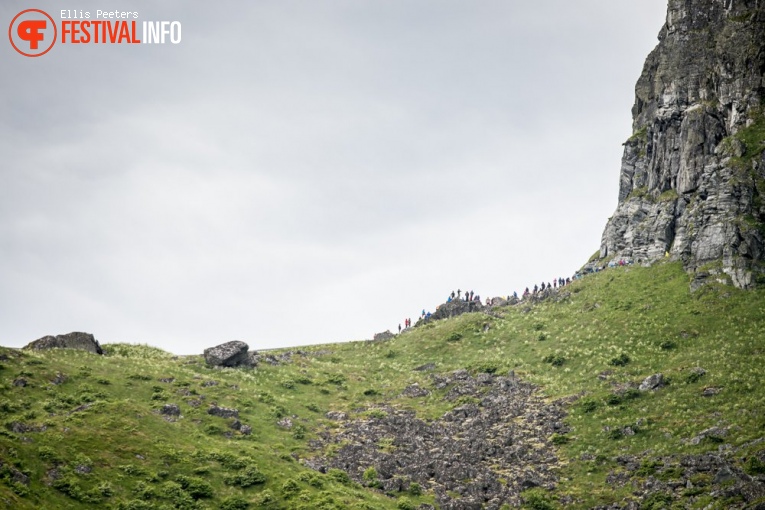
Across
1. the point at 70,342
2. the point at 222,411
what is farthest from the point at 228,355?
the point at 70,342

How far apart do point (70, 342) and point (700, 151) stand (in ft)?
342

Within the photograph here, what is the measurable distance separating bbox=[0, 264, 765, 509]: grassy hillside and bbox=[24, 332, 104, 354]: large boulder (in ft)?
7.02

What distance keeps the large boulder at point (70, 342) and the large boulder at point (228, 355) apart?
14812mm

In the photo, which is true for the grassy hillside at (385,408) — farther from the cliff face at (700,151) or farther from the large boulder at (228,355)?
the cliff face at (700,151)

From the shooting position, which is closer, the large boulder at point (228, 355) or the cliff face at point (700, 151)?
the large boulder at point (228, 355)

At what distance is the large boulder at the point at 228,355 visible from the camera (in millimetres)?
89812

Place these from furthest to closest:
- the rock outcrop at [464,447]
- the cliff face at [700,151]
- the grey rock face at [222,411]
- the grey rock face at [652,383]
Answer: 1. the cliff face at [700,151]
2. the grey rock face at [222,411]
3. the grey rock face at [652,383]
4. the rock outcrop at [464,447]

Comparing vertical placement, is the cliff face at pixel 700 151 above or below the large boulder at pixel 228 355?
above

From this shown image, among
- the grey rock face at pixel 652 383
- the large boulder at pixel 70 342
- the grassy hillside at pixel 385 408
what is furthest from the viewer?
the large boulder at pixel 70 342

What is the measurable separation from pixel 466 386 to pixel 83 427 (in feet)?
149

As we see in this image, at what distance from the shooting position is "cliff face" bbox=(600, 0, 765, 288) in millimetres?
91250

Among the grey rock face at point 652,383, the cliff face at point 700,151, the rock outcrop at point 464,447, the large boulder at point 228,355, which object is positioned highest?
the cliff face at point 700,151

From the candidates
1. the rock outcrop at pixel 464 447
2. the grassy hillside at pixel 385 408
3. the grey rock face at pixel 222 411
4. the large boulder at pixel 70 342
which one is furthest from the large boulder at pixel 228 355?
the rock outcrop at pixel 464 447

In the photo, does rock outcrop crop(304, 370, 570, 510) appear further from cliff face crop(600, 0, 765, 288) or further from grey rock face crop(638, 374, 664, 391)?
cliff face crop(600, 0, 765, 288)
